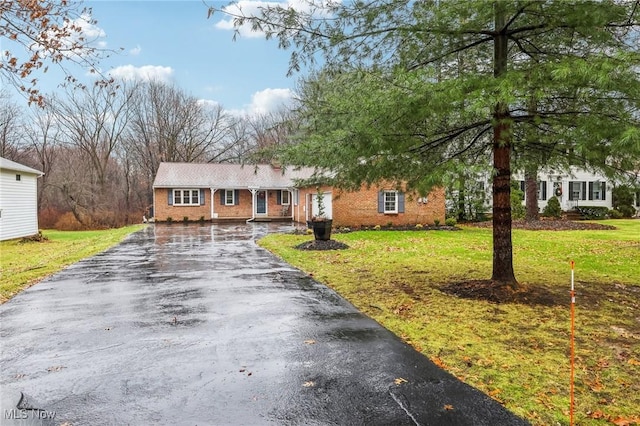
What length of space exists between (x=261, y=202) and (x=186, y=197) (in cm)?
550

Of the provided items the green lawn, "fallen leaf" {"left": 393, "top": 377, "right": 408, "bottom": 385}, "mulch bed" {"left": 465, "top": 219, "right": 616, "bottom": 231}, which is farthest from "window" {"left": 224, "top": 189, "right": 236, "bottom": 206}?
"fallen leaf" {"left": 393, "top": 377, "right": 408, "bottom": 385}

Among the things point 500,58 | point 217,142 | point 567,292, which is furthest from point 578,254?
point 217,142

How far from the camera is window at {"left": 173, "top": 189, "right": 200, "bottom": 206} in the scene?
3048 cm

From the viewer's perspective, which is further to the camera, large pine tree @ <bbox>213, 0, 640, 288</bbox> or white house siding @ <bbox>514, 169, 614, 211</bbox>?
white house siding @ <bbox>514, 169, 614, 211</bbox>

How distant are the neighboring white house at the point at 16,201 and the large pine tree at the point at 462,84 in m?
16.5

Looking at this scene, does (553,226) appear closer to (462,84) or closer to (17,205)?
(462,84)

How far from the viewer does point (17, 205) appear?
18781mm

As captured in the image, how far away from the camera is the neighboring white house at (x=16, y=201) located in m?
17.7

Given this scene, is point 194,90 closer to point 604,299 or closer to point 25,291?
point 25,291

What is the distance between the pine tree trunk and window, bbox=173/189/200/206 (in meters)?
26.3

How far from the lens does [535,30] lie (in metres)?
6.68

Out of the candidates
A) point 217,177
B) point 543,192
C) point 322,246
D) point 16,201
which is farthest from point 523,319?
point 543,192

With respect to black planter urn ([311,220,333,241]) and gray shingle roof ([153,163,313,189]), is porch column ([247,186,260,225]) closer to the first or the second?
gray shingle roof ([153,163,313,189])

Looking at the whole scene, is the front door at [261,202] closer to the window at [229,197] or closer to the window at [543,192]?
the window at [229,197]
